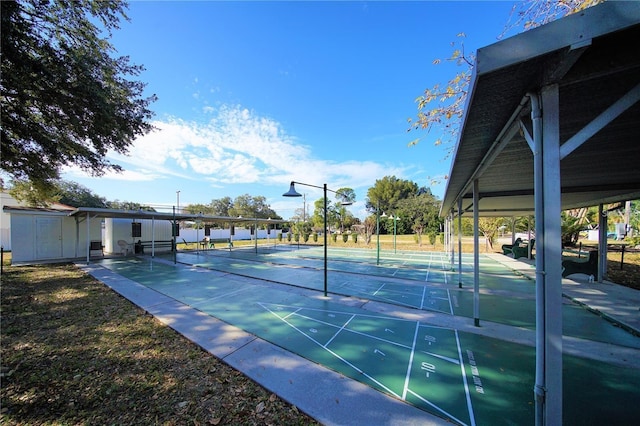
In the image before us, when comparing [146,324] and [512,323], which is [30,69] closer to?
[146,324]

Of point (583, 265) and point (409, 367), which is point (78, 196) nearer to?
point (409, 367)

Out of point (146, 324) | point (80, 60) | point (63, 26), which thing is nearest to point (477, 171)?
point (146, 324)

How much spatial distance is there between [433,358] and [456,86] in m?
6.51

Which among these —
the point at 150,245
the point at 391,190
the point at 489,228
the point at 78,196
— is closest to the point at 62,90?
the point at 150,245

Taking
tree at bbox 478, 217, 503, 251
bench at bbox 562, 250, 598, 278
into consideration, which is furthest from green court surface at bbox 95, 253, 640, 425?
tree at bbox 478, 217, 503, 251

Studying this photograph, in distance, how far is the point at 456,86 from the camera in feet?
21.0

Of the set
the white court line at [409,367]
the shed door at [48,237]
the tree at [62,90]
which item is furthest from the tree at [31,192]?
the white court line at [409,367]

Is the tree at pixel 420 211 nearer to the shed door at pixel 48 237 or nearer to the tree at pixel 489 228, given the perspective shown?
the tree at pixel 489 228

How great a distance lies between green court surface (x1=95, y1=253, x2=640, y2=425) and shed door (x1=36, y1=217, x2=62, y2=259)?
11393 mm

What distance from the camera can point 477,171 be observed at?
13.0 ft

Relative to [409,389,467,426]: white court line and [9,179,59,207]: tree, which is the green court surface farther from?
[9,179,59,207]: tree

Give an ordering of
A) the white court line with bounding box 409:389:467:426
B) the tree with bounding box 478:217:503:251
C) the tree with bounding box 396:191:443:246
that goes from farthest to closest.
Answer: the tree with bounding box 396:191:443:246
the tree with bounding box 478:217:503:251
the white court line with bounding box 409:389:467:426

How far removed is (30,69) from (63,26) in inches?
54.2

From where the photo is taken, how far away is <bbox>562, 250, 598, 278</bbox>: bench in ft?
24.9
